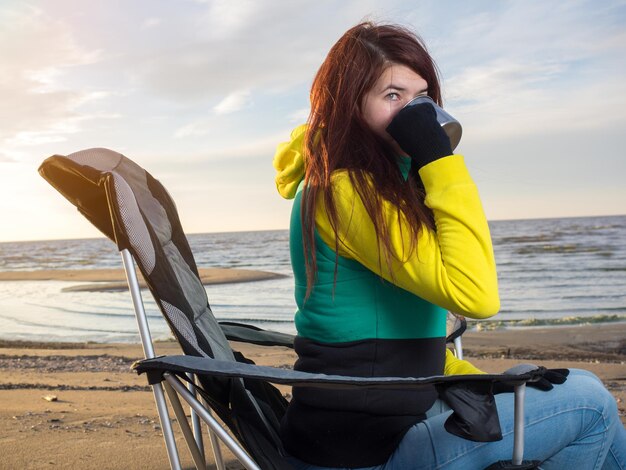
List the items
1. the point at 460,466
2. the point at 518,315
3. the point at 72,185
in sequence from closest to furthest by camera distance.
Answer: the point at 460,466 → the point at 72,185 → the point at 518,315

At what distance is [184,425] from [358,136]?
79 cm

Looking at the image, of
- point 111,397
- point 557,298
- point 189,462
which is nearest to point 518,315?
point 557,298

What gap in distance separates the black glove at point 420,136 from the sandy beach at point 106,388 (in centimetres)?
185

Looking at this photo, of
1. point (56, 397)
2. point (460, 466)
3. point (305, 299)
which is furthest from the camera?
point (56, 397)

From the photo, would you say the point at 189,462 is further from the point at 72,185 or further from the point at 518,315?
the point at 518,315

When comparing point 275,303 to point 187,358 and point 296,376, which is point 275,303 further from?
point 296,376

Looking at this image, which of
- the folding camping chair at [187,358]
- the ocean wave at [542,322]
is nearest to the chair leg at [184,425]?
the folding camping chair at [187,358]

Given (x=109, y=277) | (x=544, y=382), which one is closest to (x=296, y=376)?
(x=544, y=382)

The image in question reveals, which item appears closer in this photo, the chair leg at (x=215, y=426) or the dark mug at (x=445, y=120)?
the chair leg at (x=215, y=426)

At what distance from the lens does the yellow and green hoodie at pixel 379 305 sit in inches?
55.3

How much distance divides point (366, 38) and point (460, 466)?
971mm

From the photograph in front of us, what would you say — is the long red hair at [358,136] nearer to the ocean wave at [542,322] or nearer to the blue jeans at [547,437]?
the blue jeans at [547,437]

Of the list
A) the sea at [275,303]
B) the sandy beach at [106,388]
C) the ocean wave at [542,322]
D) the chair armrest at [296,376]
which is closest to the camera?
the chair armrest at [296,376]

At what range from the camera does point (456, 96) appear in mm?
1867
